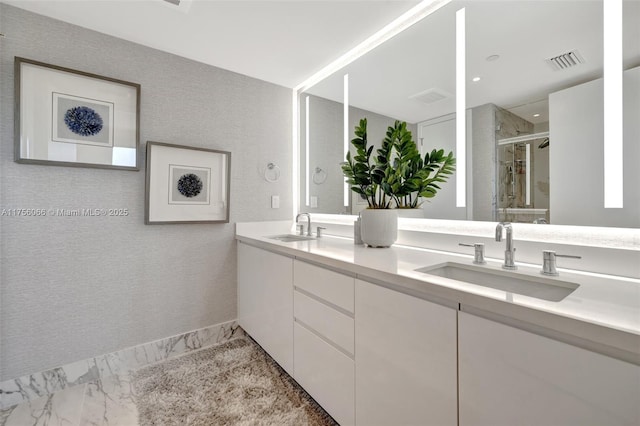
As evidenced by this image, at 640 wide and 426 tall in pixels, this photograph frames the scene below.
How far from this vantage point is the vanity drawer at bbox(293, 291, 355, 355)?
1.16 m

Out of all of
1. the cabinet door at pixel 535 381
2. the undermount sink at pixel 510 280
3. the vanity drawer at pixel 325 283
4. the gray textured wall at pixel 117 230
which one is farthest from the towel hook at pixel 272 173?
the cabinet door at pixel 535 381

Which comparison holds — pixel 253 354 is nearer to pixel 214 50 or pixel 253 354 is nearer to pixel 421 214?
pixel 421 214

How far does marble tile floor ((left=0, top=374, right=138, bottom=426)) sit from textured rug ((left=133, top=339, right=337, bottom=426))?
67mm

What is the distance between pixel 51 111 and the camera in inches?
62.6

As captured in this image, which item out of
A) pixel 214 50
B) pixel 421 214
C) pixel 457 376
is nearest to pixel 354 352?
pixel 457 376

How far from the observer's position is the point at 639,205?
3.15 feet

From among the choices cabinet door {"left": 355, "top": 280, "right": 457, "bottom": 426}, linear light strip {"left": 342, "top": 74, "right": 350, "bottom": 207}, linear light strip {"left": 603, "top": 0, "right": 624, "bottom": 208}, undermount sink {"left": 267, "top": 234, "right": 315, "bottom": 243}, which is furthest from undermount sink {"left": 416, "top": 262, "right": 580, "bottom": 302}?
undermount sink {"left": 267, "top": 234, "right": 315, "bottom": 243}

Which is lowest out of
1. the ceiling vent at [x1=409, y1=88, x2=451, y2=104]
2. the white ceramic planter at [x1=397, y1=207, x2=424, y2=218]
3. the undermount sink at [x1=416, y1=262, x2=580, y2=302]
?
the undermount sink at [x1=416, y1=262, x2=580, y2=302]

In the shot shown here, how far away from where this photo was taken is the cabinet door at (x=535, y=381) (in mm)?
536

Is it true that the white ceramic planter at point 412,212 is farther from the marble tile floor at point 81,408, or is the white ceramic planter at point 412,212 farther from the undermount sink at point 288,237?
the marble tile floor at point 81,408

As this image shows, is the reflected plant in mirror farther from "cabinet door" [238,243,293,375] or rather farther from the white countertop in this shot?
"cabinet door" [238,243,293,375]

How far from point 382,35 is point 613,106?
133cm

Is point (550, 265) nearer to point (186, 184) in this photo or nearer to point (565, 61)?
point (565, 61)

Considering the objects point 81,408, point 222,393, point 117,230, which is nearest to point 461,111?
point 222,393
